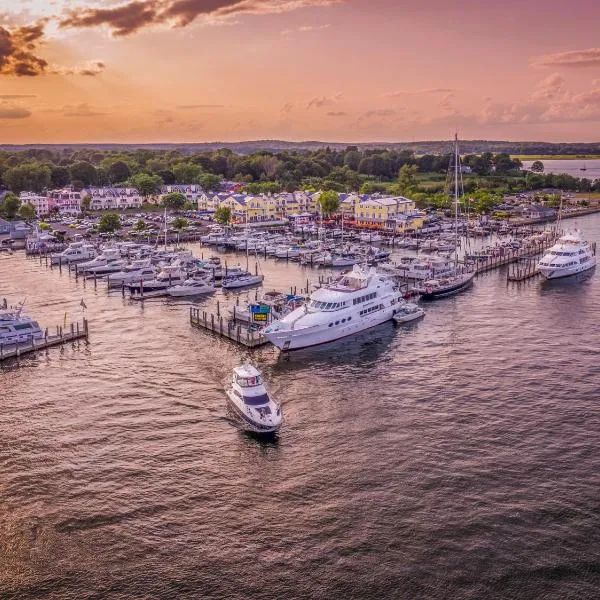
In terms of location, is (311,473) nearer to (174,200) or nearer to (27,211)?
(27,211)

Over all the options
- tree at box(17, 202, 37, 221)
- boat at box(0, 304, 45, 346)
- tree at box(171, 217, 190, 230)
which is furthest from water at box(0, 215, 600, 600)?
tree at box(17, 202, 37, 221)

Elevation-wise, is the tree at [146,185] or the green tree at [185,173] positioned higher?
the green tree at [185,173]

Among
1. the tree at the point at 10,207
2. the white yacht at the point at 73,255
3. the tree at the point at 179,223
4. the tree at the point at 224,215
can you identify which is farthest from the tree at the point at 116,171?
the white yacht at the point at 73,255

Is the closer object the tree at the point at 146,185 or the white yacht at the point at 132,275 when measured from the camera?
the white yacht at the point at 132,275

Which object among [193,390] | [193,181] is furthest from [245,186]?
[193,390]

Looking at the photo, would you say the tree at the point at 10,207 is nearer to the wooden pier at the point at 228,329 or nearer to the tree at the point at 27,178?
the tree at the point at 27,178
